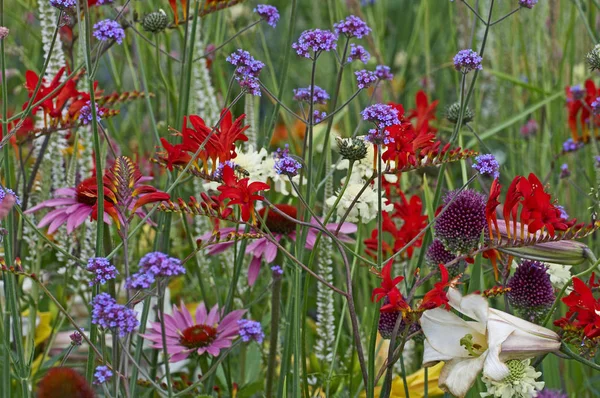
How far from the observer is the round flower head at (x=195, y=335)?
3.09 ft

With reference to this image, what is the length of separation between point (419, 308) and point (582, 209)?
1042 millimetres

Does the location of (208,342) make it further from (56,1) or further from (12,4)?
(12,4)

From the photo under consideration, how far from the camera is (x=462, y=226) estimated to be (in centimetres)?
81

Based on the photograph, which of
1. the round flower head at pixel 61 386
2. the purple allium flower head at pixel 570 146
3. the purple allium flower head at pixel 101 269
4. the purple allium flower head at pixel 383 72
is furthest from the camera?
the purple allium flower head at pixel 570 146

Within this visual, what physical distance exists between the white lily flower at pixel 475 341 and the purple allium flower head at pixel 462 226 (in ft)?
0.17

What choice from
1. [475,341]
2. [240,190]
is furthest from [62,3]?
[475,341]

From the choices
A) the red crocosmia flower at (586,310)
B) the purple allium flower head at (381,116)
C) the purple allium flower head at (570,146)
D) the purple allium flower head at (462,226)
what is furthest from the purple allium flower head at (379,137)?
the purple allium flower head at (570,146)

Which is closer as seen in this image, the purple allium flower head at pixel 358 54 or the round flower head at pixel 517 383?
the round flower head at pixel 517 383

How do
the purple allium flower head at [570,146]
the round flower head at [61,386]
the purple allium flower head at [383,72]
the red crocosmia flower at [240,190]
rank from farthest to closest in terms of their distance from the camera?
the purple allium flower head at [570,146]
the purple allium flower head at [383,72]
the red crocosmia flower at [240,190]
the round flower head at [61,386]

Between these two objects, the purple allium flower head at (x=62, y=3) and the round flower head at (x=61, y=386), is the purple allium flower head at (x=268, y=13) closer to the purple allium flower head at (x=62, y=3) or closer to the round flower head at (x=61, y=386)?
the purple allium flower head at (x=62, y=3)

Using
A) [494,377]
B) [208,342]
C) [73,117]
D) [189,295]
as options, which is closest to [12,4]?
[189,295]

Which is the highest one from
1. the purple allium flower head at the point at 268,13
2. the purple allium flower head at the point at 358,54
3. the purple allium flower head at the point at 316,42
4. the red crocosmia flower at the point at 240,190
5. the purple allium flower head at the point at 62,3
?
the purple allium flower head at the point at 268,13

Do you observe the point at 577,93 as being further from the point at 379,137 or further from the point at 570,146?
the point at 379,137

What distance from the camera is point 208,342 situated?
965 mm
